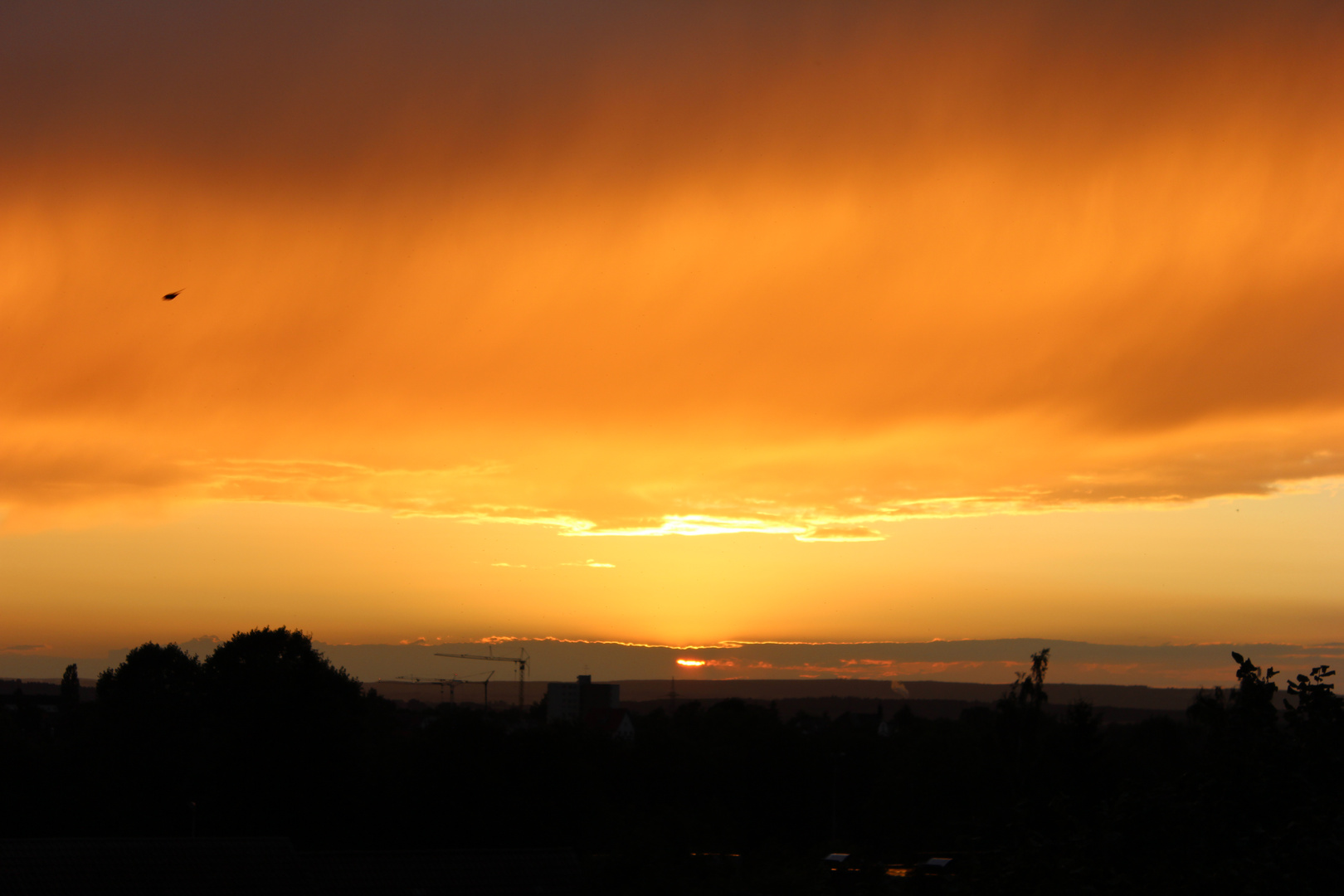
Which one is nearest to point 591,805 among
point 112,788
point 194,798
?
point 194,798

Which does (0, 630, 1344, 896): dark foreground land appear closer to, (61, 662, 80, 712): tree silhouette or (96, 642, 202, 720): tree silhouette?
(96, 642, 202, 720): tree silhouette

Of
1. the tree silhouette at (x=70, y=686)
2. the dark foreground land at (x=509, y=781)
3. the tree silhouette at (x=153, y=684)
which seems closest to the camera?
the dark foreground land at (x=509, y=781)

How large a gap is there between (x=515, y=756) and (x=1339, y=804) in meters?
59.8

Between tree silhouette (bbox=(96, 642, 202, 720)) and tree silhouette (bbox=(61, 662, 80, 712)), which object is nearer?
tree silhouette (bbox=(96, 642, 202, 720))

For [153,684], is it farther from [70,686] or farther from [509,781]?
[70,686]

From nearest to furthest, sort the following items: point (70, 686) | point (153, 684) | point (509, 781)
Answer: point (509, 781) < point (153, 684) < point (70, 686)

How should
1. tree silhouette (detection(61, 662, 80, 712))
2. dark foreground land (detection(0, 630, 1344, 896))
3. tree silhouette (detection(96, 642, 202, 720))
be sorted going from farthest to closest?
tree silhouette (detection(61, 662, 80, 712)) < tree silhouette (detection(96, 642, 202, 720)) < dark foreground land (detection(0, 630, 1344, 896))

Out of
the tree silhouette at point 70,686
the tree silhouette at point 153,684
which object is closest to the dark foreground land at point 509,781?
the tree silhouette at point 153,684

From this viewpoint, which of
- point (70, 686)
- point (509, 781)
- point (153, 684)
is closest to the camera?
point (509, 781)

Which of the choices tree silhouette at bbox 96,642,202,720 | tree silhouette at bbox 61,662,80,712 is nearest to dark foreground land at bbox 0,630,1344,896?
tree silhouette at bbox 96,642,202,720

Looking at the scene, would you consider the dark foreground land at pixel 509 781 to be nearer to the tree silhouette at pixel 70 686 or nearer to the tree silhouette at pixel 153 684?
the tree silhouette at pixel 153 684

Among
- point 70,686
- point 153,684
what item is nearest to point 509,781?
point 153,684

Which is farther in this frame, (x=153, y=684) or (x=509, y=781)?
(x=153, y=684)

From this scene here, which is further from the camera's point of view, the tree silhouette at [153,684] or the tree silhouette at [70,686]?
the tree silhouette at [70,686]
